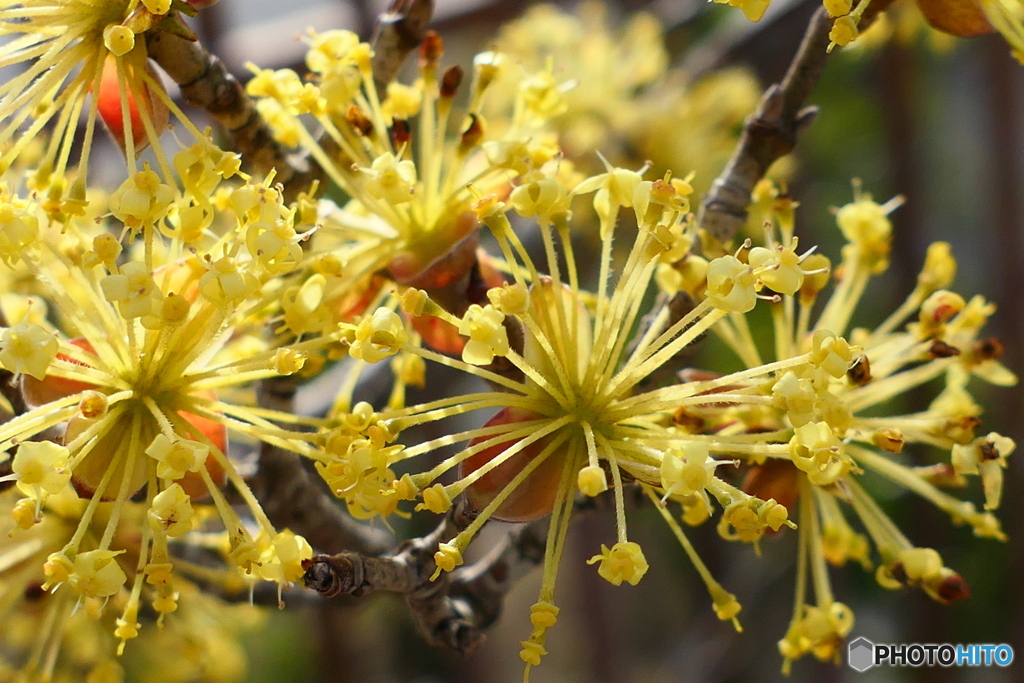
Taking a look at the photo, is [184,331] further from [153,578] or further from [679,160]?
[679,160]

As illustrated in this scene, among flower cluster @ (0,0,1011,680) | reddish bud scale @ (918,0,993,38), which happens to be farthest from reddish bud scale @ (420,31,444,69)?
reddish bud scale @ (918,0,993,38)

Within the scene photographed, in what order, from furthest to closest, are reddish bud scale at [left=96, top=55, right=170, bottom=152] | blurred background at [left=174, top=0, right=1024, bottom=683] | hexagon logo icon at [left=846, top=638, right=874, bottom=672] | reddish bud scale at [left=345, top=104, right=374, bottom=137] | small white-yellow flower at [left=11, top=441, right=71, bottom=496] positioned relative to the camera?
blurred background at [left=174, top=0, right=1024, bottom=683] < hexagon logo icon at [left=846, top=638, right=874, bottom=672] < reddish bud scale at [left=345, top=104, right=374, bottom=137] < reddish bud scale at [left=96, top=55, right=170, bottom=152] < small white-yellow flower at [left=11, top=441, right=71, bottom=496]

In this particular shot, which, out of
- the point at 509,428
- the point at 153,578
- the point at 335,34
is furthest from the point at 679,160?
the point at 153,578

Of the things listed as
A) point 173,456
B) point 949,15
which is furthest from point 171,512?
point 949,15

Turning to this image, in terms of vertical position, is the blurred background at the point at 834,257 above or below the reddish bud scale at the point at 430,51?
above

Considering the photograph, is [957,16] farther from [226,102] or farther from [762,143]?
[226,102]

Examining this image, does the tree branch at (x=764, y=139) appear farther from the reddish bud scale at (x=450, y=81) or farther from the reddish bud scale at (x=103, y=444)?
the reddish bud scale at (x=103, y=444)

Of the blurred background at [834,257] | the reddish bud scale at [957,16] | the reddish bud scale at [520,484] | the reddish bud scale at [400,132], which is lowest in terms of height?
the reddish bud scale at [520,484]

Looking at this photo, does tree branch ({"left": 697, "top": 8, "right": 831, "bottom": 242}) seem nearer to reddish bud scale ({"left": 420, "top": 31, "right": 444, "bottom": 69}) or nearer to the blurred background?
reddish bud scale ({"left": 420, "top": 31, "right": 444, "bottom": 69})
